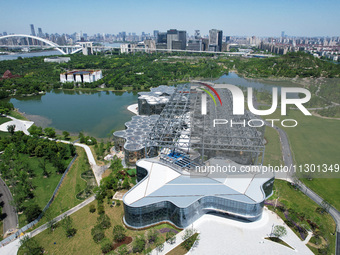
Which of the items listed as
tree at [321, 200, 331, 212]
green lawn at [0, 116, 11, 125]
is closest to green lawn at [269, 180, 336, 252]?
tree at [321, 200, 331, 212]

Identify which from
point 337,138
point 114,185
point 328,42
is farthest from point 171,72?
point 328,42

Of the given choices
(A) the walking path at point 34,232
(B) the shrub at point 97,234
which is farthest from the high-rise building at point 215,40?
(B) the shrub at point 97,234

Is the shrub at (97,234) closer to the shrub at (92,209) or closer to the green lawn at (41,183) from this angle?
the shrub at (92,209)

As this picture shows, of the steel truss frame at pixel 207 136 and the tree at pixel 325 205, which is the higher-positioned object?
the steel truss frame at pixel 207 136

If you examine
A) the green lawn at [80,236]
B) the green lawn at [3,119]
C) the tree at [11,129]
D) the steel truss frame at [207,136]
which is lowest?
the green lawn at [80,236]

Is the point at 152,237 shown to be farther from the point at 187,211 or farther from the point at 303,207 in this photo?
the point at 303,207

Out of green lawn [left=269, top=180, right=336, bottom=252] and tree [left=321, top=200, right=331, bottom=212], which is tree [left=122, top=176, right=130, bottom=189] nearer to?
green lawn [left=269, top=180, right=336, bottom=252]

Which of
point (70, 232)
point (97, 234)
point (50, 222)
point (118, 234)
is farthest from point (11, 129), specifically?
point (118, 234)
